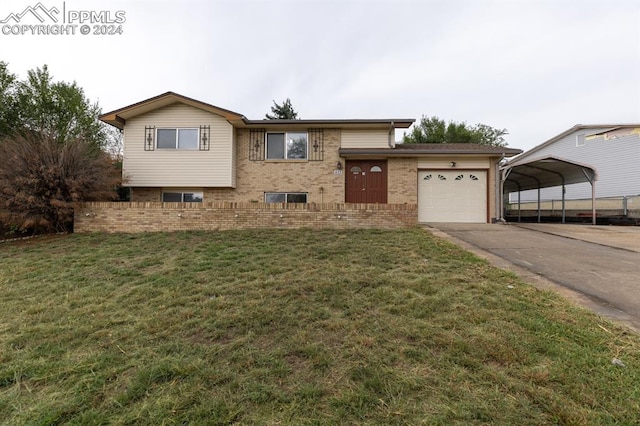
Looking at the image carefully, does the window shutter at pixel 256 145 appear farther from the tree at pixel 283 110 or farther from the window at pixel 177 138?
the tree at pixel 283 110

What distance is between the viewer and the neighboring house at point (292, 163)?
11344mm

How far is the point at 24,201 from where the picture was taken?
312 inches

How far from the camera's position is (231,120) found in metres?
11.2

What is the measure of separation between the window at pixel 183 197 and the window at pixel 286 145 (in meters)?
3.36

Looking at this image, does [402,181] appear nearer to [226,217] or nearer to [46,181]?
[226,217]

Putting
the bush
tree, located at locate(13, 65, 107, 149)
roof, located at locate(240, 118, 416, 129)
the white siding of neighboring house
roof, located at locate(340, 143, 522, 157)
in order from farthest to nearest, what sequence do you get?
tree, located at locate(13, 65, 107, 149)
roof, located at locate(240, 118, 416, 129)
the white siding of neighboring house
roof, located at locate(340, 143, 522, 157)
the bush

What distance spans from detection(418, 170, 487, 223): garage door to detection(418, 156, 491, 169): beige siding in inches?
7.9

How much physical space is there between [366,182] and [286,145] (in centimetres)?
366

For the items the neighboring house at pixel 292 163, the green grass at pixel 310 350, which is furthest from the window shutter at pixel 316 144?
the green grass at pixel 310 350

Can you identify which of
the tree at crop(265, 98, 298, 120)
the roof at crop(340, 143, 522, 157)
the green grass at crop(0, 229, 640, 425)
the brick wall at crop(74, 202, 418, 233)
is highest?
the tree at crop(265, 98, 298, 120)

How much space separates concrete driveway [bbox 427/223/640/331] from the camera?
341 cm

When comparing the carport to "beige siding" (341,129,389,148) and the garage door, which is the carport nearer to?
the garage door

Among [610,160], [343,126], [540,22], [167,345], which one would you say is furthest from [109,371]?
[610,160]

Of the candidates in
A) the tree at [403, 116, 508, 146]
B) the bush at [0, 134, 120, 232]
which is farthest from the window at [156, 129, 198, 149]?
the tree at [403, 116, 508, 146]
